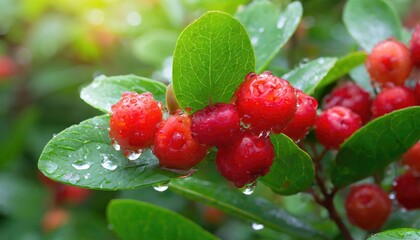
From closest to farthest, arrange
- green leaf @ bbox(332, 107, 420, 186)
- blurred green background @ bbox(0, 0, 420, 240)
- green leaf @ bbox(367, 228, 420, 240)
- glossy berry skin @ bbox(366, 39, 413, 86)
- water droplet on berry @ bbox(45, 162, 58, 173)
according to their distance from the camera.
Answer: green leaf @ bbox(367, 228, 420, 240), water droplet on berry @ bbox(45, 162, 58, 173), green leaf @ bbox(332, 107, 420, 186), glossy berry skin @ bbox(366, 39, 413, 86), blurred green background @ bbox(0, 0, 420, 240)

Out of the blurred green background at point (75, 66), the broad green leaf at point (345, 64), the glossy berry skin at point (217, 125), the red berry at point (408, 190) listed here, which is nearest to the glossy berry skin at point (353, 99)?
the broad green leaf at point (345, 64)

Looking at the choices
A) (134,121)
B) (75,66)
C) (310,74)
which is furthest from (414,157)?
(75,66)

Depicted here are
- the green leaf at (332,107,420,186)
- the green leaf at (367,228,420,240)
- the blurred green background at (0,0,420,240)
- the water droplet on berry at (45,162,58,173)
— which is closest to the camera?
the green leaf at (367,228,420,240)

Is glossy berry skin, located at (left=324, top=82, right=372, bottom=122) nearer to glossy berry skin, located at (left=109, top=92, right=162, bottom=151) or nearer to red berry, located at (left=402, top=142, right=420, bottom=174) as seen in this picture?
red berry, located at (left=402, top=142, right=420, bottom=174)

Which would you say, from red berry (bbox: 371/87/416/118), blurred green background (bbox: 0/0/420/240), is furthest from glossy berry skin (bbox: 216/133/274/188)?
blurred green background (bbox: 0/0/420/240)

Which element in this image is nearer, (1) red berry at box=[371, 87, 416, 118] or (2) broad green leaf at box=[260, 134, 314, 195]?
(2) broad green leaf at box=[260, 134, 314, 195]

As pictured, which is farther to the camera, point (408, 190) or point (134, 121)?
point (408, 190)

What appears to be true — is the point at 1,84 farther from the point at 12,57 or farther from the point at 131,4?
the point at 131,4

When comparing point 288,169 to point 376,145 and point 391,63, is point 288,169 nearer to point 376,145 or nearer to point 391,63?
point 376,145
